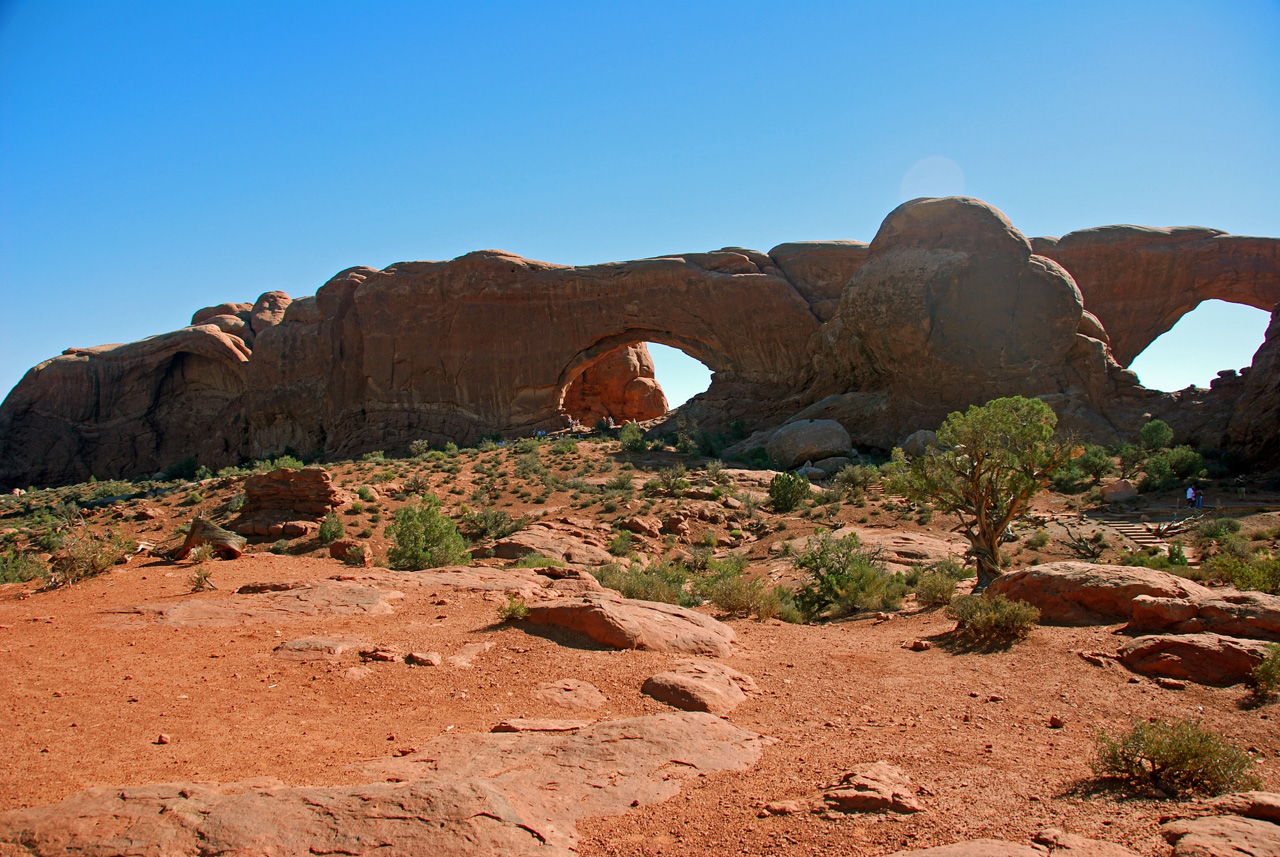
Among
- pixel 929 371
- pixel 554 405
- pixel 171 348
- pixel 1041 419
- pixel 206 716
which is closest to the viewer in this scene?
pixel 206 716

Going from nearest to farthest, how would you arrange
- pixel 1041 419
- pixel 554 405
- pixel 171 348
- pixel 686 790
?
pixel 686 790, pixel 1041 419, pixel 554 405, pixel 171 348

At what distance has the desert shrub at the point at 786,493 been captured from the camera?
19094 millimetres

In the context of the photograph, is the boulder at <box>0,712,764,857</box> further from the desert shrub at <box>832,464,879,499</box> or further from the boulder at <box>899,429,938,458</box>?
the boulder at <box>899,429,938,458</box>

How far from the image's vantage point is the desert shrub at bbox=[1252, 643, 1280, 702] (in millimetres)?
A: 5535

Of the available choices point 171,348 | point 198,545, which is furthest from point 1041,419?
point 171,348

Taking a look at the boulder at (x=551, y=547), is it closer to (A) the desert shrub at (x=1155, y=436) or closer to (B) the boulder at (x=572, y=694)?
(B) the boulder at (x=572, y=694)

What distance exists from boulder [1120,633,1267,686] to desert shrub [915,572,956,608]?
3.82 m

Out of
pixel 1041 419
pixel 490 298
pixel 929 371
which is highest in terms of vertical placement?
pixel 490 298

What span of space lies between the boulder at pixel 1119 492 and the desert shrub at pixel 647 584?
12811mm

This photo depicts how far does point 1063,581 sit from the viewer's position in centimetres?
845

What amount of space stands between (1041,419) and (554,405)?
23317mm

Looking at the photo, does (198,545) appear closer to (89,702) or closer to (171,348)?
(89,702)

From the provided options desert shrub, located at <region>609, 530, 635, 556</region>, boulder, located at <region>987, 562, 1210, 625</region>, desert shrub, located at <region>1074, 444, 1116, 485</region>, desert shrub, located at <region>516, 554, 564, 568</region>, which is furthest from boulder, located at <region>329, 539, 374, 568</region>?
desert shrub, located at <region>1074, 444, 1116, 485</region>

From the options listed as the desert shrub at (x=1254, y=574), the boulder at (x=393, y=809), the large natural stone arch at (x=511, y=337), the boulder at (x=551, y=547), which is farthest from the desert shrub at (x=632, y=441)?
the boulder at (x=393, y=809)
